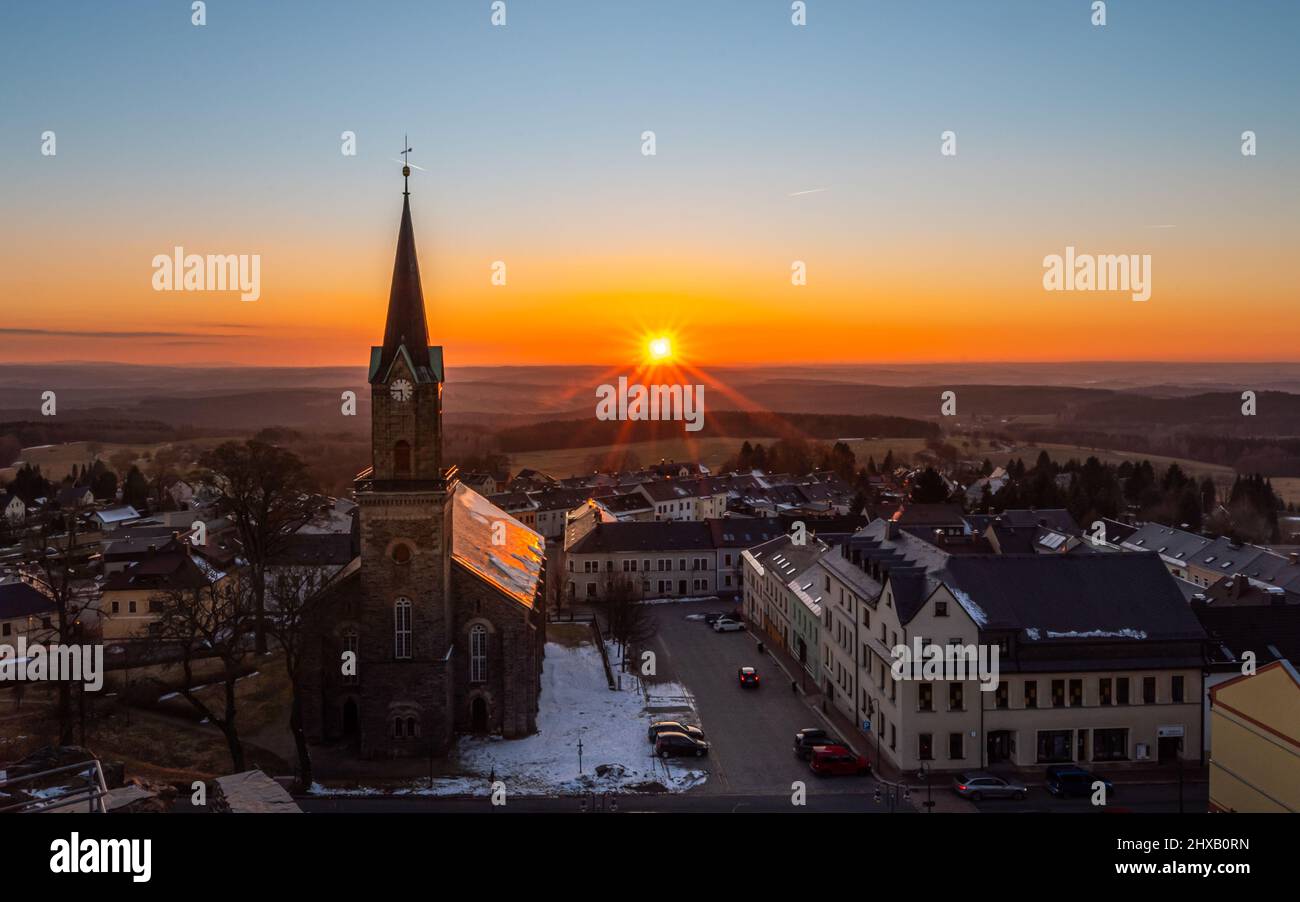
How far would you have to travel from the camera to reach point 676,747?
40125mm

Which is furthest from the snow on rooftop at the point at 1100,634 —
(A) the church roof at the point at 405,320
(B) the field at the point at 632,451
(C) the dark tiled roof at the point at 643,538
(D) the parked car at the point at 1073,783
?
(B) the field at the point at 632,451

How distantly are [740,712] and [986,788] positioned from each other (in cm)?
1427

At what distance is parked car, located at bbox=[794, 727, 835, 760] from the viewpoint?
3984 centimetres

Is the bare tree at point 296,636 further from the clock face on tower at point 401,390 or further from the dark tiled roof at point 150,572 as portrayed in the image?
the dark tiled roof at point 150,572

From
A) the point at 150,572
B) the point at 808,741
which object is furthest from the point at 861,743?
the point at 150,572

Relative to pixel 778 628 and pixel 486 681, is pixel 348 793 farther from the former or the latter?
pixel 778 628

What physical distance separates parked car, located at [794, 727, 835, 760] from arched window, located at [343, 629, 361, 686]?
18.4 meters

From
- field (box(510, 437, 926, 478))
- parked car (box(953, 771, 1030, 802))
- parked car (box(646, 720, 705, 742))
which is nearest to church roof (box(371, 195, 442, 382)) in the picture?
parked car (box(646, 720, 705, 742))

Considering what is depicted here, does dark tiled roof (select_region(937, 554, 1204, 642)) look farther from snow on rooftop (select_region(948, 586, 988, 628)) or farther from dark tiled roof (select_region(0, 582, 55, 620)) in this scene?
dark tiled roof (select_region(0, 582, 55, 620))

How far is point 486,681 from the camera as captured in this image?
42.3 metres

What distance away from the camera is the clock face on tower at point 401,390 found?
3956 cm

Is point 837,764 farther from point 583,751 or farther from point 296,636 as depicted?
point 296,636

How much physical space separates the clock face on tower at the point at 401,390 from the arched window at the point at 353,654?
10.2m
